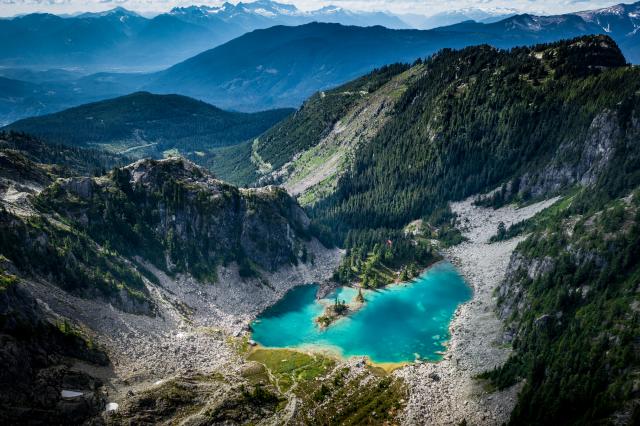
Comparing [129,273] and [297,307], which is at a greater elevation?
[129,273]

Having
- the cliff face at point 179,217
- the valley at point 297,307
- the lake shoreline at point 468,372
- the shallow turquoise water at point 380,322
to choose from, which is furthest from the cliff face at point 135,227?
the lake shoreline at point 468,372

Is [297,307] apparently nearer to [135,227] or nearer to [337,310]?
[337,310]

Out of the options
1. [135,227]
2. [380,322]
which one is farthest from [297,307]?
[135,227]

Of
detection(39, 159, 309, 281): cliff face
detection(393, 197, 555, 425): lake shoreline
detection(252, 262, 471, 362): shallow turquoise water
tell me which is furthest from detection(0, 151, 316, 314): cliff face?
detection(393, 197, 555, 425): lake shoreline

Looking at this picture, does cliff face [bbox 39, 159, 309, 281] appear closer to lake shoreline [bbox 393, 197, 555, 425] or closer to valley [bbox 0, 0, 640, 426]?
valley [bbox 0, 0, 640, 426]

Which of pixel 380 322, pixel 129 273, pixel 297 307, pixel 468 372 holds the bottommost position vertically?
pixel 380 322

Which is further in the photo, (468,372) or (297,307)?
(297,307)

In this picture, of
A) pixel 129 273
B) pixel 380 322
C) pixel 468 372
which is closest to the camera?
pixel 468 372

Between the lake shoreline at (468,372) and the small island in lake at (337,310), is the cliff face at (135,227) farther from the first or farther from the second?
the lake shoreline at (468,372)

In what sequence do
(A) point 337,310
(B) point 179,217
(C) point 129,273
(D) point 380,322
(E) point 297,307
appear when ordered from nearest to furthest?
(C) point 129,273, (D) point 380,322, (A) point 337,310, (E) point 297,307, (B) point 179,217
